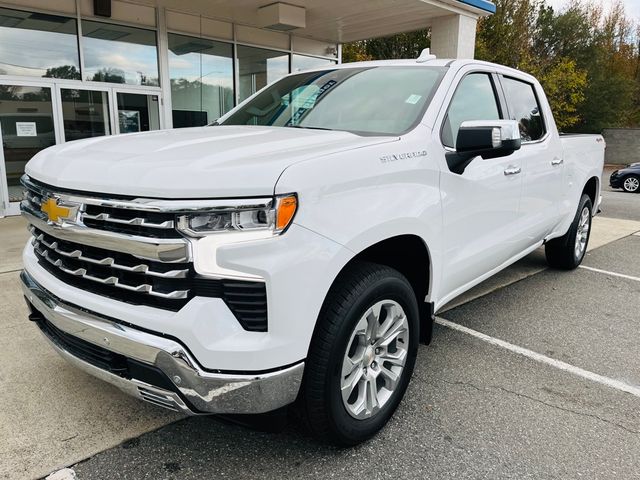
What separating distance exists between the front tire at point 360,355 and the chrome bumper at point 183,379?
162 mm

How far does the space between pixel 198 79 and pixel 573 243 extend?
27.4 feet

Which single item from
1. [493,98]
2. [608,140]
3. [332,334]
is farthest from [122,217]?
[608,140]

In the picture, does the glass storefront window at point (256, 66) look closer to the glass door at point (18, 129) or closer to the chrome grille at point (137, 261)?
the glass door at point (18, 129)

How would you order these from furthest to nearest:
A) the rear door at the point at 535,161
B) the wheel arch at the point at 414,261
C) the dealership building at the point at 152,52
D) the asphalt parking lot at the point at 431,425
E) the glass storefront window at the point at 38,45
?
the dealership building at the point at 152,52
the glass storefront window at the point at 38,45
the rear door at the point at 535,161
the wheel arch at the point at 414,261
the asphalt parking lot at the point at 431,425

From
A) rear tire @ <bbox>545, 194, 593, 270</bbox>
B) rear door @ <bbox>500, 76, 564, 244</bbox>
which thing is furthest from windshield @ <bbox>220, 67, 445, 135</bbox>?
rear tire @ <bbox>545, 194, 593, 270</bbox>

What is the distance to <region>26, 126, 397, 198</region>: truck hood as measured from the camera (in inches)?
78.4

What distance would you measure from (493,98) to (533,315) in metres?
1.89

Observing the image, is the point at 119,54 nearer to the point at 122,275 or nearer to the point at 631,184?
the point at 122,275

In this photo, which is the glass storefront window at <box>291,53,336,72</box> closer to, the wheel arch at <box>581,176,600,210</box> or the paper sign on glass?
the paper sign on glass

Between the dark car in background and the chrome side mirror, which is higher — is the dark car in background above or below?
below

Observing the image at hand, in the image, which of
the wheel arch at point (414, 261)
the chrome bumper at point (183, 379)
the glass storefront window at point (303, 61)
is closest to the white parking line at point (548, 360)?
the wheel arch at point (414, 261)

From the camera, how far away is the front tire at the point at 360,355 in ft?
7.32

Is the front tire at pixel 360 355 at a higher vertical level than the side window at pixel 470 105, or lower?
lower

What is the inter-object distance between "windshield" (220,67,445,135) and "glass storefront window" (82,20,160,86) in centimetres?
700
